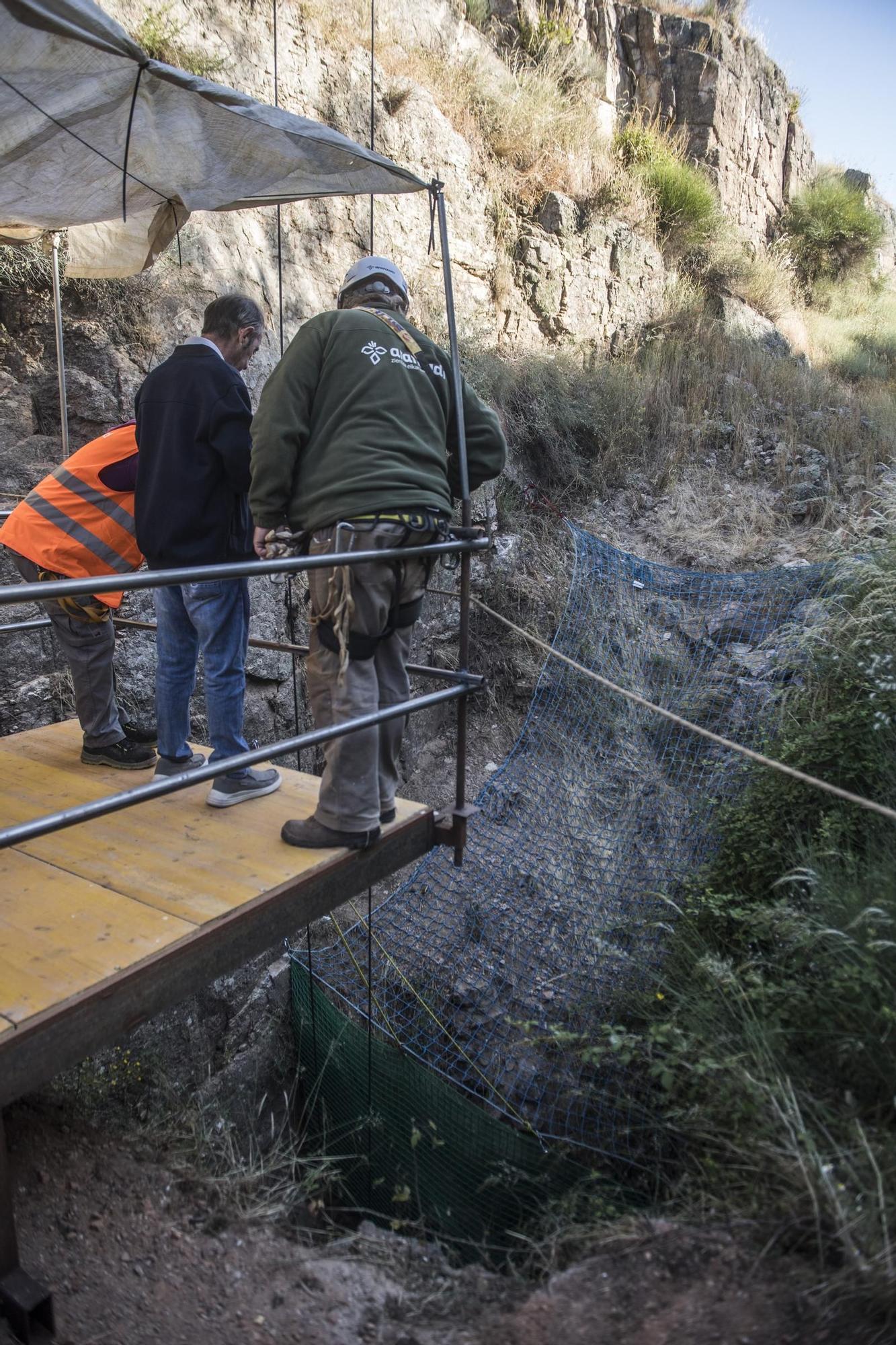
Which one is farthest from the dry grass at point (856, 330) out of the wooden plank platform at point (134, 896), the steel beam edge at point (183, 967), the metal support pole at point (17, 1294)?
Result: the metal support pole at point (17, 1294)

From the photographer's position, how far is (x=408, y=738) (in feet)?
25.0

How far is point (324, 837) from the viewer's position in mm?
3010

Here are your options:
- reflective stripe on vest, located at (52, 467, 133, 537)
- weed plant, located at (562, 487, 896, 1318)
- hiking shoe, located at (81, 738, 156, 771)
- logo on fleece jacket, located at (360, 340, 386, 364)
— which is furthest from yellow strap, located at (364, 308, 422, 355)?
weed plant, located at (562, 487, 896, 1318)

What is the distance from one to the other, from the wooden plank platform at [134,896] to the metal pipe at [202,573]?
958 millimetres

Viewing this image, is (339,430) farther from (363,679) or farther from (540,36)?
(540,36)

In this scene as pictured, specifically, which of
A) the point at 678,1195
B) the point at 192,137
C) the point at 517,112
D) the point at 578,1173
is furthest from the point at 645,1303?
the point at 517,112

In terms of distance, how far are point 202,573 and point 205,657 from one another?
4.17 feet

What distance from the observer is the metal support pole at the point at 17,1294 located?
212cm

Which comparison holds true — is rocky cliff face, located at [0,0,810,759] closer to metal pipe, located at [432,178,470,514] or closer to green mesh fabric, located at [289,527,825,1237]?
green mesh fabric, located at [289,527,825,1237]

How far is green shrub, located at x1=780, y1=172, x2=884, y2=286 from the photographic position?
47.5 ft

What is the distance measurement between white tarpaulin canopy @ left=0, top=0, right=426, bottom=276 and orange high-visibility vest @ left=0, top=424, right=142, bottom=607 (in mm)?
935

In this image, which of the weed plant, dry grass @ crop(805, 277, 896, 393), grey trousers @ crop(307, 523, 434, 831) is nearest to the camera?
the weed plant

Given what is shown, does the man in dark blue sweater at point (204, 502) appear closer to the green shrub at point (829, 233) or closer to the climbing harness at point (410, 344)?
the climbing harness at point (410, 344)

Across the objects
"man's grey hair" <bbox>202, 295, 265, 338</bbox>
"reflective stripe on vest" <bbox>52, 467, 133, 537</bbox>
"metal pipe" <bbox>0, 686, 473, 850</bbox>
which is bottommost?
"metal pipe" <bbox>0, 686, 473, 850</bbox>
